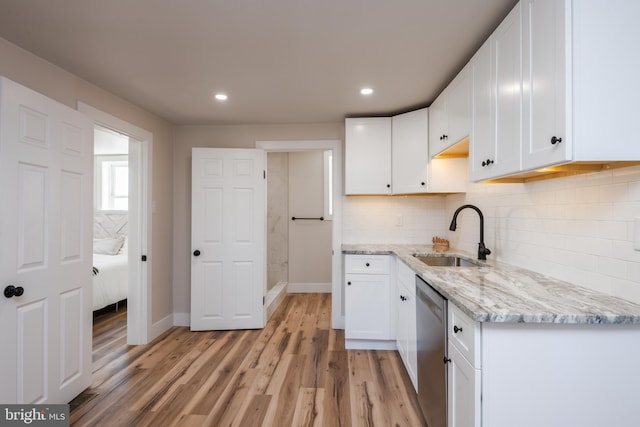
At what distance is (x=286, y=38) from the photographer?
6.02 feet

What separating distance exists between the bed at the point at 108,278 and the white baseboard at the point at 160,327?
0.68 metres

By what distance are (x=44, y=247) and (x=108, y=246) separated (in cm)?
312

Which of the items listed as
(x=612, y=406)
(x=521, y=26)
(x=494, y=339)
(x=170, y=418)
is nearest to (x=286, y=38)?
(x=521, y=26)

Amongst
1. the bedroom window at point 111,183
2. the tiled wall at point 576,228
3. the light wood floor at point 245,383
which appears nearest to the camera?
the tiled wall at point 576,228

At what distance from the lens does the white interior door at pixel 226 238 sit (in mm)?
3422

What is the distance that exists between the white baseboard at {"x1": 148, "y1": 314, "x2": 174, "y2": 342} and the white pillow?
1.82 meters

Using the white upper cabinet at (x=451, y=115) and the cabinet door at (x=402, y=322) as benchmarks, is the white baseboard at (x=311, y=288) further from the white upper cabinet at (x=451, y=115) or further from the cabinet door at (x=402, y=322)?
the white upper cabinet at (x=451, y=115)

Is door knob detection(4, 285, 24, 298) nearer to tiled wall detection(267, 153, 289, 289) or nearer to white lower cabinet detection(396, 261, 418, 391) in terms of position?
white lower cabinet detection(396, 261, 418, 391)

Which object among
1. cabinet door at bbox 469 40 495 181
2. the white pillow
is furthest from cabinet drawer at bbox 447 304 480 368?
the white pillow

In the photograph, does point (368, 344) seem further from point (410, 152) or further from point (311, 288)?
point (311, 288)

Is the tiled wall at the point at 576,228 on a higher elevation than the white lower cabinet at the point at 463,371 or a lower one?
higher

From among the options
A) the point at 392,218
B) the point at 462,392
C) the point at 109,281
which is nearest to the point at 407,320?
the point at 462,392

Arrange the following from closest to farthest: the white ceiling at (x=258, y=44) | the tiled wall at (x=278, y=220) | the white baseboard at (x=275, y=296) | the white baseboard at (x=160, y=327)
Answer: the white ceiling at (x=258, y=44) < the white baseboard at (x=160, y=327) < the white baseboard at (x=275, y=296) < the tiled wall at (x=278, y=220)

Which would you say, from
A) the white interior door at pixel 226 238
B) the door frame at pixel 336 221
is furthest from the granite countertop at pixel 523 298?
the white interior door at pixel 226 238
